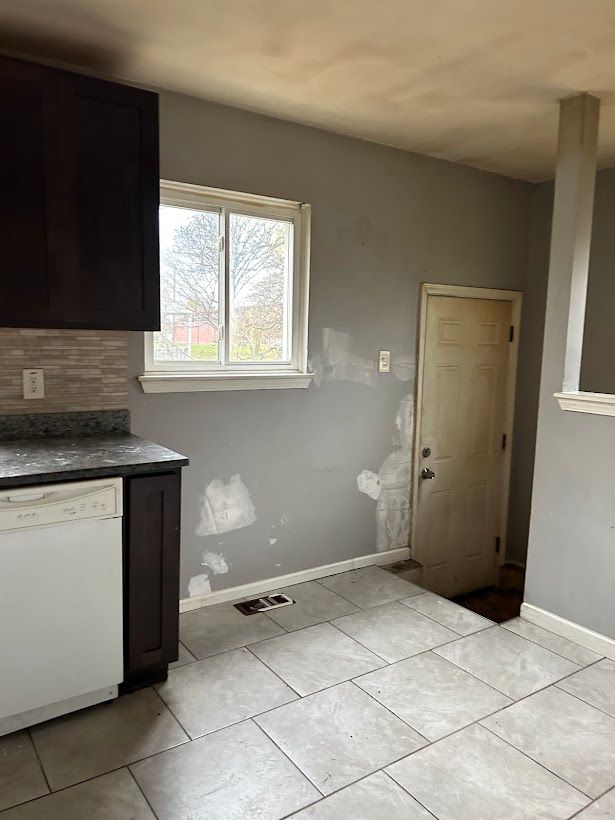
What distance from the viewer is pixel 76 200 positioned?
88.7 inches

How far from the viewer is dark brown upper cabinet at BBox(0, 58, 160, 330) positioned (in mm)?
2141

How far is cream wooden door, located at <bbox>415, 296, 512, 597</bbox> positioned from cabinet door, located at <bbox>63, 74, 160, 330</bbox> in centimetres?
192

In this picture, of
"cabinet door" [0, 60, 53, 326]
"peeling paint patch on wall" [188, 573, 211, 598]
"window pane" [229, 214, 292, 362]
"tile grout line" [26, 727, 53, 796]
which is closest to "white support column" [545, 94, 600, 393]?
"window pane" [229, 214, 292, 362]

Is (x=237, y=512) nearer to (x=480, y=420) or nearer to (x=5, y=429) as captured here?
(x=5, y=429)

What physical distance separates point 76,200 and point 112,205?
0.13m

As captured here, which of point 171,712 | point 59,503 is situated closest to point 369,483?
point 171,712

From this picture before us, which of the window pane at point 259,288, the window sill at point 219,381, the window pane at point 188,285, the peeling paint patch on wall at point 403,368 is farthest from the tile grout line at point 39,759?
the peeling paint patch on wall at point 403,368

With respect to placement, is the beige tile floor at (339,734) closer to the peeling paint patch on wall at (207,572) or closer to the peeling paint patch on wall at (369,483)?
the peeling paint patch on wall at (207,572)

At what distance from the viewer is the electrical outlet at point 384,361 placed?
358 cm

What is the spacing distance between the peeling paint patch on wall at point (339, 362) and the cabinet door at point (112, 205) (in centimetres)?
114

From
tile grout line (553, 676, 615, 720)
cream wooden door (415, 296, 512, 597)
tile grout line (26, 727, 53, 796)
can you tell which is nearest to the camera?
tile grout line (26, 727, 53, 796)

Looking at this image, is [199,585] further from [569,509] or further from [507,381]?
[507,381]

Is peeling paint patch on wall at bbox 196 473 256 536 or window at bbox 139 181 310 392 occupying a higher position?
window at bbox 139 181 310 392

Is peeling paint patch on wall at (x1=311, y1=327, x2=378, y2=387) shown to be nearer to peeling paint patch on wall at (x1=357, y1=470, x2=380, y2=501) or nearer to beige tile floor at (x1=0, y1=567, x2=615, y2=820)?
peeling paint patch on wall at (x1=357, y1=470, x2=380, y2=501)
